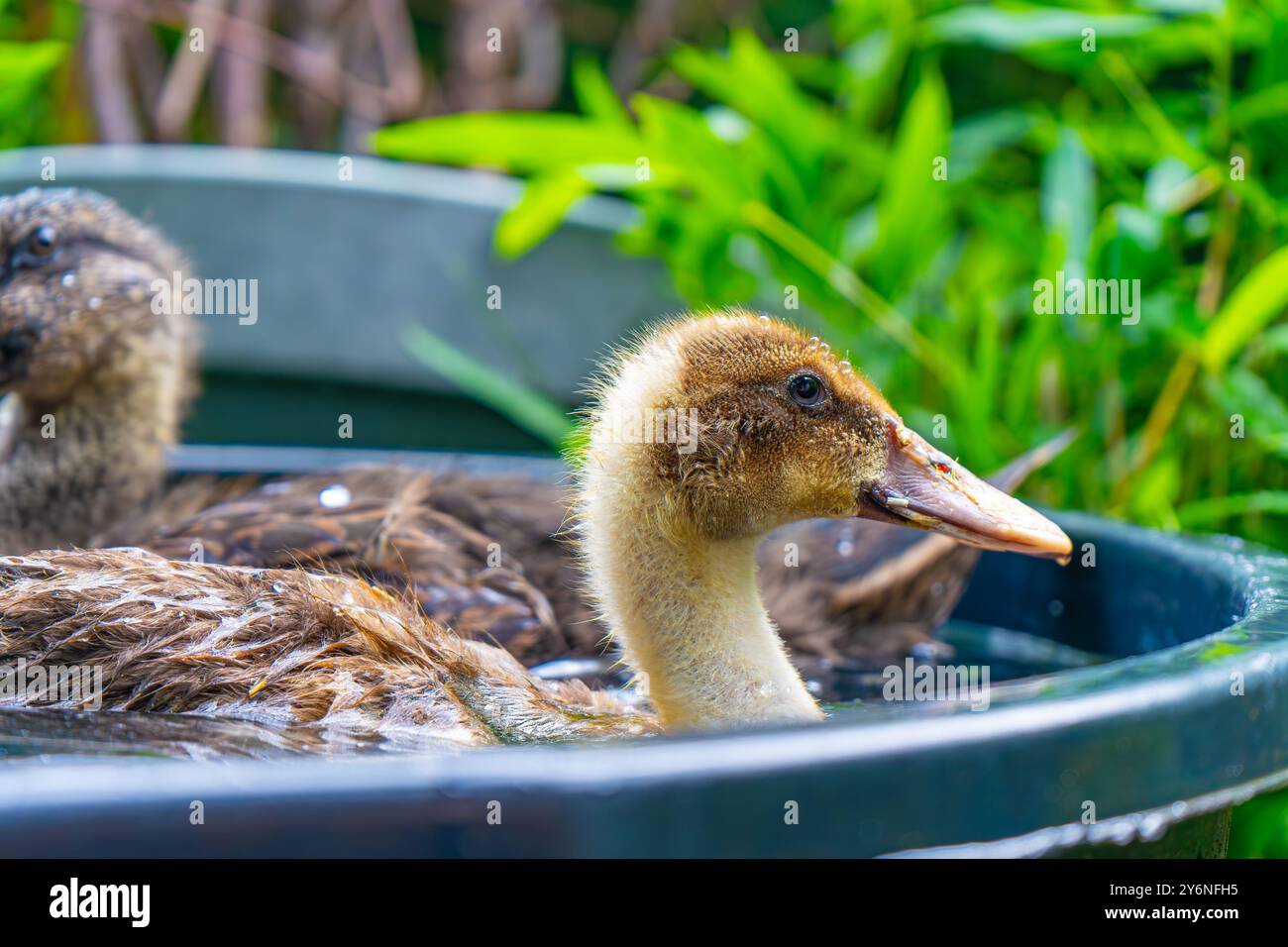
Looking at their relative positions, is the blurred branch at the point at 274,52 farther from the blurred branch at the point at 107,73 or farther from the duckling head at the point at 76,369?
the duckling head at the point at 76,369

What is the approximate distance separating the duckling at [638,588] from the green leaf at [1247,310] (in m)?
1.19

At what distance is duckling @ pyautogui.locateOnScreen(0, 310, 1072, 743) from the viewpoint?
162 centimetres

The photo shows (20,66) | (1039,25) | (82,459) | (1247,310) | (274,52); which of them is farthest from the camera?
(274,52)

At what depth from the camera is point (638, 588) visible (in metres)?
1.78

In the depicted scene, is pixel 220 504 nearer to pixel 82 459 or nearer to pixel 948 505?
pixel 82 459

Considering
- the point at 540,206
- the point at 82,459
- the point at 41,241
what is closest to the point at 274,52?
the point at 540,206

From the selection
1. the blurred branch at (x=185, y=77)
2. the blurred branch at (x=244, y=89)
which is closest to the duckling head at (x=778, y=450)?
the blurred branch at (x=185, y=77)

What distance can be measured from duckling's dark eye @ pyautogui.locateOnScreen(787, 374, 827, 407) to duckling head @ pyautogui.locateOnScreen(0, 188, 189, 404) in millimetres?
1620

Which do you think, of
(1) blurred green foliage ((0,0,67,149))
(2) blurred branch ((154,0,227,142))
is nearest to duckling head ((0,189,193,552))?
(1) blurred green foliage ((0,0,67,149))

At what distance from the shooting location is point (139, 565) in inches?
69.8

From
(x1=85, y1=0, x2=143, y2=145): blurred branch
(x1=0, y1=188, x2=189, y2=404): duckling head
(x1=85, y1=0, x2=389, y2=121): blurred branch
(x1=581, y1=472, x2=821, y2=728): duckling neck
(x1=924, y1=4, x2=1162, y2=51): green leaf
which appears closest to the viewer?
(x1=581, y1=472, x2=821, y2=728): duckling neck

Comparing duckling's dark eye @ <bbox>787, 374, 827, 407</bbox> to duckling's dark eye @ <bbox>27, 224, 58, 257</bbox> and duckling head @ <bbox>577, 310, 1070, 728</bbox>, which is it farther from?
duckling's dark eye @ <bbox>27, 224, 58, 257</bbox>

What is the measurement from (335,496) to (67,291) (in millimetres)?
740
